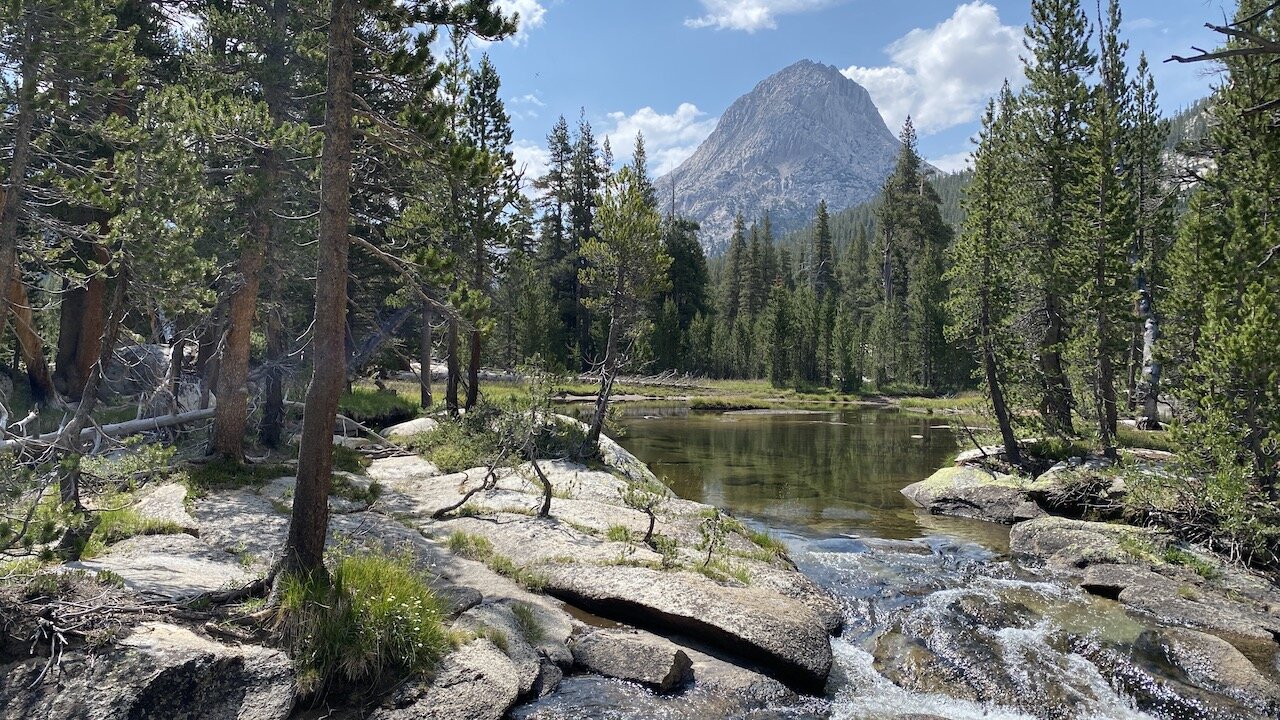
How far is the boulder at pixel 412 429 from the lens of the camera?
871 inches

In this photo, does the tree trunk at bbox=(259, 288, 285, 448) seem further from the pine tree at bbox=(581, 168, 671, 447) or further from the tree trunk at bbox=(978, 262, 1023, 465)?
the tree trunk at bbox=(978, 262, 1023, 465)

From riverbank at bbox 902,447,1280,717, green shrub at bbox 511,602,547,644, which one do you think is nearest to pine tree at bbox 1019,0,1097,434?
riverbank at bbox 902,447,1280,717

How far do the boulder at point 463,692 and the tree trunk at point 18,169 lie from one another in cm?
858

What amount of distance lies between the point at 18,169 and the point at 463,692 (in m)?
9.63

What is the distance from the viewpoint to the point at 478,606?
827 cm

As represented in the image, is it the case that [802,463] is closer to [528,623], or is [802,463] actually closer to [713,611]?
[713,611]

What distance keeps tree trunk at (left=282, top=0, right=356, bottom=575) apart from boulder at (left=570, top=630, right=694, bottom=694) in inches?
122

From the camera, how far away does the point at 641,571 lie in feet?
31.3

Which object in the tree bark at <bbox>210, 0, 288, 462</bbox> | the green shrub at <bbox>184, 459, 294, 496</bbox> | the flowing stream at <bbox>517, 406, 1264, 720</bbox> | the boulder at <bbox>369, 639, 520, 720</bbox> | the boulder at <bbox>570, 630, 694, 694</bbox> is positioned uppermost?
the tree bark at <bbox>210, 0, 288, 462</bbox>

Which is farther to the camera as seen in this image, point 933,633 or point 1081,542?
point 1081,542

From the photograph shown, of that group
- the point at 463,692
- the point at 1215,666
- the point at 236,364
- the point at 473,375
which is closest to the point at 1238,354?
the point at 1215,666

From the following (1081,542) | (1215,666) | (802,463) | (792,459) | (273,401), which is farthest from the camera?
(792,459)

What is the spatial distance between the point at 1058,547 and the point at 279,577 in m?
14.6

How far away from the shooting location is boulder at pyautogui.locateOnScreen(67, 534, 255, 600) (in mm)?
6988
